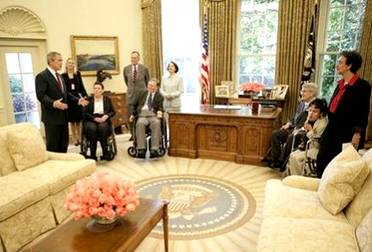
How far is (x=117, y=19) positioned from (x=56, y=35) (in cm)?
126

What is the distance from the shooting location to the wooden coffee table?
1.65m

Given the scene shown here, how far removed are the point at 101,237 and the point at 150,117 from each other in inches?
112

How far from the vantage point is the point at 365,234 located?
1532 millimetres

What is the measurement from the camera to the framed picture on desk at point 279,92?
5312 mm

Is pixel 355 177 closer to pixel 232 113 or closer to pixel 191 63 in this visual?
pixel 232 113

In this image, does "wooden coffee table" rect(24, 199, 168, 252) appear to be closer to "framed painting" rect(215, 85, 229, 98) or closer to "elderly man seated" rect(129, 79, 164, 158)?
"elderly man seated" rect(129, 79, 164, 158)

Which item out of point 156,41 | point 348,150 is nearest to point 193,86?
point 156,41

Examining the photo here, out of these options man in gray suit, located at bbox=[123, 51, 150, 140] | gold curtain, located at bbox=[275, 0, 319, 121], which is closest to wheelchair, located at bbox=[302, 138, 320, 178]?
gold curtain, located at bbox=[275, 0, 319, 121]

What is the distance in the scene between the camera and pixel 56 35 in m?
5.55

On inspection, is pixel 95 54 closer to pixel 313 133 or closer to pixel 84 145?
pixel 84 145

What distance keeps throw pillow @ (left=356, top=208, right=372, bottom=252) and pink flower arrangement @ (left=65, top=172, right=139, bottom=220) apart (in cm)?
126

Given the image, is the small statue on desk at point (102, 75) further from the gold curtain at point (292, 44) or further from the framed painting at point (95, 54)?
the gold curtain at point (292, 44)

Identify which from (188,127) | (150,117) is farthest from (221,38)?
(150,117)

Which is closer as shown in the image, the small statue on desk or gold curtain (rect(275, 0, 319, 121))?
gold curtain (rect(275, 0, 319, 121))
